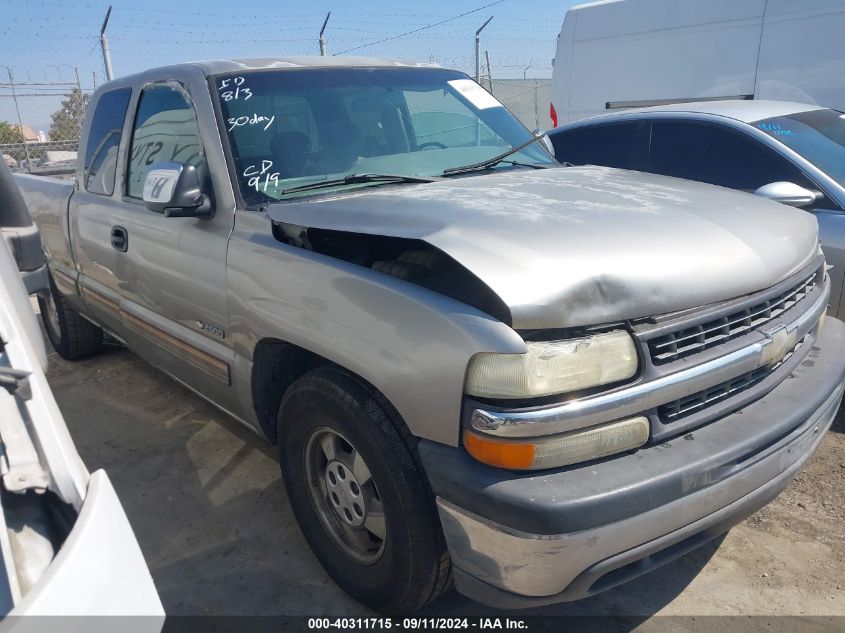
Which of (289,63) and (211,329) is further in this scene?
(289,63)

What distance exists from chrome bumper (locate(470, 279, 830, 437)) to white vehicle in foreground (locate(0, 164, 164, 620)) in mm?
884

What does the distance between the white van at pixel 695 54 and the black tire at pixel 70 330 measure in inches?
244

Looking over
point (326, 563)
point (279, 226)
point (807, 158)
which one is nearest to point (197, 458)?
point (326, 563)

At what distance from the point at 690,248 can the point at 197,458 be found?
9.08 feet

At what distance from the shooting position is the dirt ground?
2.51 metres

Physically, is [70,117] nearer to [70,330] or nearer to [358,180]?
[70,330]

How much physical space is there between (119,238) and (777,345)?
10.3ft

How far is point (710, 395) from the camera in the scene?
2.06 meters

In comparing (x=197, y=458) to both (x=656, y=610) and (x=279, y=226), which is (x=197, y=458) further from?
(x=656, y=610)

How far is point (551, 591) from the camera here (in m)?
1.81

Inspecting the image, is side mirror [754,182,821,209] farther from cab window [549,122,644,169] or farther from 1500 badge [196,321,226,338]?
1500 badge [196,321,226,338]

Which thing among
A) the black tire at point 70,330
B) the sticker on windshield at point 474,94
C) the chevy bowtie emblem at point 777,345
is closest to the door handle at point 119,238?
the black tire at point 70,330

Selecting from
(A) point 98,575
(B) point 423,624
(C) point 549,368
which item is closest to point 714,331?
(C) point 549,368

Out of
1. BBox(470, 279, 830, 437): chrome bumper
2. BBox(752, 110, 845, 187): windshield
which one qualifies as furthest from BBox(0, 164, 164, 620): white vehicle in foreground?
BBox(752, 110, 845, 187): windshield
